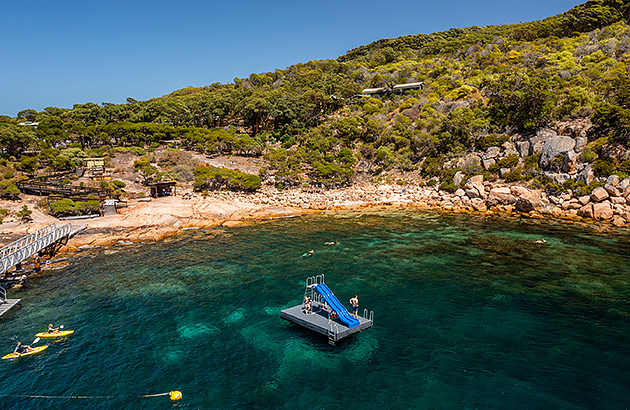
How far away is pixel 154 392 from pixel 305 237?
1112 inches

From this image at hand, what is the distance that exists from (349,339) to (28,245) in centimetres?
3113

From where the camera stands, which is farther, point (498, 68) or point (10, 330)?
point (498, 68)

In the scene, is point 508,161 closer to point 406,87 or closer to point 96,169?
point 406,87

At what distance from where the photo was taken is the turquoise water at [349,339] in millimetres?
17422

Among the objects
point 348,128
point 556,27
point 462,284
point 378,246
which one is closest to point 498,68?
point 556,27

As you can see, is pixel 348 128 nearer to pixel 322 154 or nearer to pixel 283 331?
pixel 322 154

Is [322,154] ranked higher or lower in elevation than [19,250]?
higher

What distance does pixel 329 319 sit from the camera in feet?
73.3

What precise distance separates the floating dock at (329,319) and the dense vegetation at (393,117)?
45463 mm

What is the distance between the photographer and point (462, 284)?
29.7m

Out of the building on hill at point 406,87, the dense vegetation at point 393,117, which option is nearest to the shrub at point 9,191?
the dense vegetation at point 393,117

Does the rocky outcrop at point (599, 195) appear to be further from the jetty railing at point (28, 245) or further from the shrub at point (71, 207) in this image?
the shrub at point (71, 207)

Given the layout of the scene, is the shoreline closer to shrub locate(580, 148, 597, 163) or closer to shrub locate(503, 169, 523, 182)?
shrub locate(503, 169, 523, 182)

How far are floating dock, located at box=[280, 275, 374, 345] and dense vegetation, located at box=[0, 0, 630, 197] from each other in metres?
45.5
